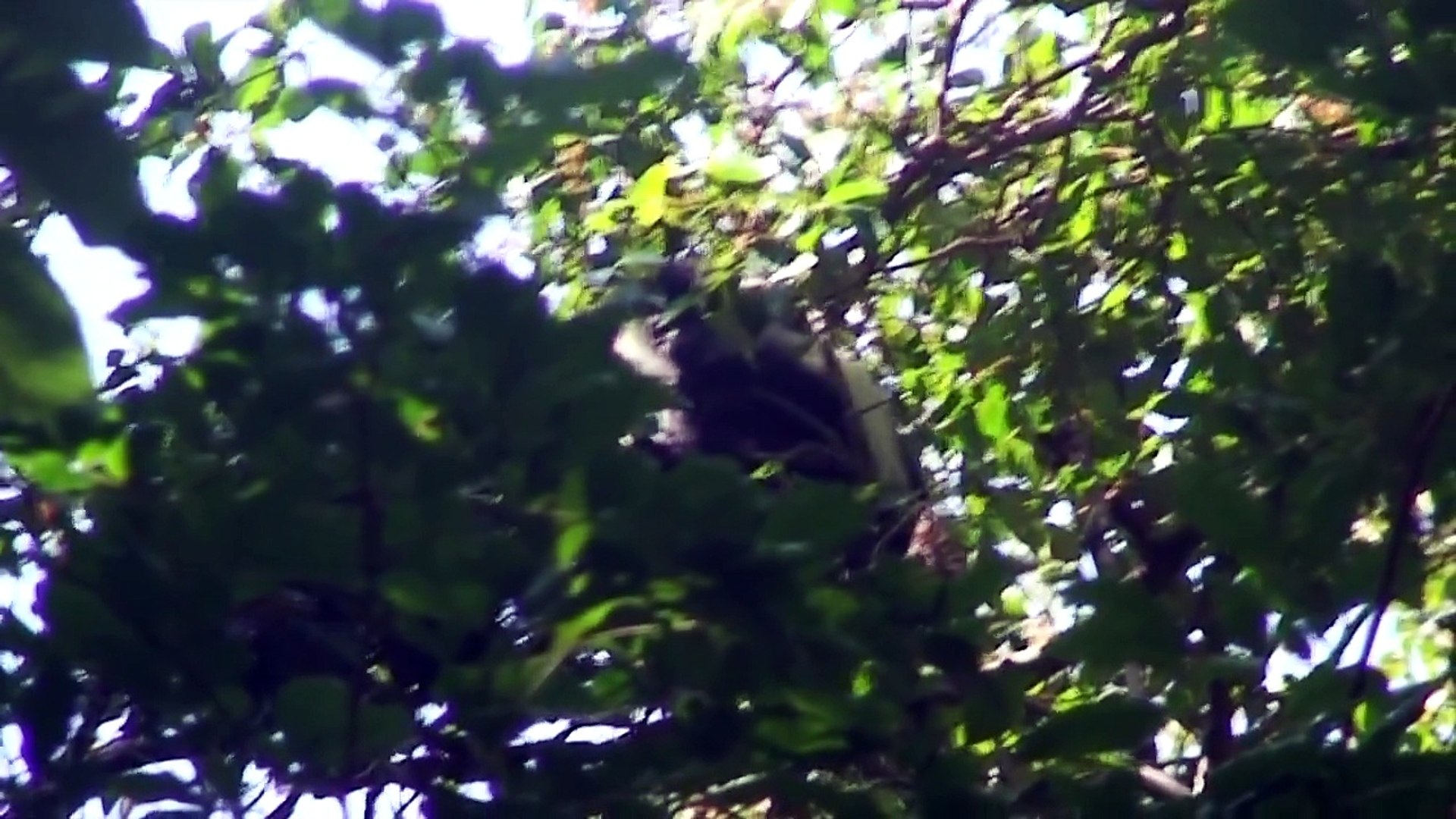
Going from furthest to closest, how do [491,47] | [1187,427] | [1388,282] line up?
[1187,427] < [1388,282] < [491,47]

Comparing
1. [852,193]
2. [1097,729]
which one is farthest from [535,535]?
[852,193]

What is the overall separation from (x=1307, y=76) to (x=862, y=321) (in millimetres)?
1307

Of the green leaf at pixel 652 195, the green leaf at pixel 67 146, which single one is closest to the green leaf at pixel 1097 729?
the green leaf at pixel 67 146

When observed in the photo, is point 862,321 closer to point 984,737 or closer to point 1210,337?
point 1210,337

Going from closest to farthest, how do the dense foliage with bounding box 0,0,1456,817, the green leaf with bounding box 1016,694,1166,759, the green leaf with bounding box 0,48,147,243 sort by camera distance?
1. the green leaf with bounding box 0,48,147,243
2. the dense foliage with bounding box 0,0,1456,817
3. the green leaf with bounding box 1016,694,1166,759

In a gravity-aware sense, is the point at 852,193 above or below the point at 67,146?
above

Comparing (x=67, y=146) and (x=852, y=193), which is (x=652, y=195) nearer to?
(x=852, y=193)

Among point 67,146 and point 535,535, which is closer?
point 67,146

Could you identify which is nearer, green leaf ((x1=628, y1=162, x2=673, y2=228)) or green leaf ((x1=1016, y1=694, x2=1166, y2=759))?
green leaf ((x1=1016, y1=694, x2=1166, y2=759))

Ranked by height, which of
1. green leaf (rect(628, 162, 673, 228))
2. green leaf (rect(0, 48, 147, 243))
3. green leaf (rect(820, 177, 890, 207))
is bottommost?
green leaf (rect(0, 48, 147, 243))

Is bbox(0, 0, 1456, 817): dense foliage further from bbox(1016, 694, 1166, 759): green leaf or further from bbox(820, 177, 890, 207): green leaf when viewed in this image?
bbox(820, 177, 890, 207): green leaf

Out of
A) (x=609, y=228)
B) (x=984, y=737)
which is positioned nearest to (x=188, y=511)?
(x=984, y=737)

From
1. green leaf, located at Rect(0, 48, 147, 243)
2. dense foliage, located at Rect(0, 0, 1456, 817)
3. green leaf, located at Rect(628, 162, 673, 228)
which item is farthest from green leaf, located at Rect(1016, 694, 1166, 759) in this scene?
green leaf, located at Rect(628, 162, 673, 228)

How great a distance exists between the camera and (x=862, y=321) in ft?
8.45
